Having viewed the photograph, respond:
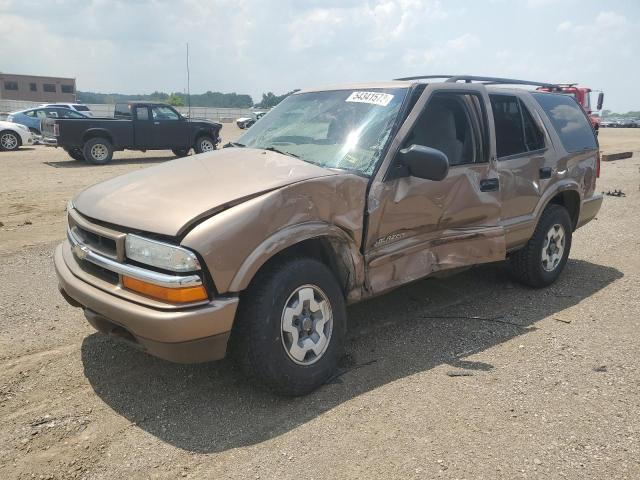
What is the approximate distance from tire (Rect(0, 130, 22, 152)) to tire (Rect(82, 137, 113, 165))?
5996 millimetres

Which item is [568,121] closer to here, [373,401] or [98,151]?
[373,401]

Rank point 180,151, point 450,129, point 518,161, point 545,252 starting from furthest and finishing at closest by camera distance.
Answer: point 180,151 → point 545,252 → point 518,161 → point 450,129


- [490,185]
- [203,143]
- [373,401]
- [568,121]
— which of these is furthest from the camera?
[203,143]

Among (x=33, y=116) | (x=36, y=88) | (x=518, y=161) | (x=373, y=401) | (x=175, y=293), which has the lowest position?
(x=373, y=401)

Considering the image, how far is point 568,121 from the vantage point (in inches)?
222

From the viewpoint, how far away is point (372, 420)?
3080mm

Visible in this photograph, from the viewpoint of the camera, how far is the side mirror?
354 cm

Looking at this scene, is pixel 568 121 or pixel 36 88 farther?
pixel 36 88

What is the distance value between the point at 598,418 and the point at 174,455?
2372 millimetres

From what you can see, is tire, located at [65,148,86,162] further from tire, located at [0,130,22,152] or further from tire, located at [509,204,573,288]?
tire, located at [509,204,573,288]

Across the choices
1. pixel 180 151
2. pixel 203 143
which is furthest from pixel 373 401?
pixel 180 151

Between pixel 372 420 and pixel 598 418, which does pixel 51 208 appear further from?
pixel 598 418

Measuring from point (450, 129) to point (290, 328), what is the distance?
2.20 metres

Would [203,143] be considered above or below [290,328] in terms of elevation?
above
